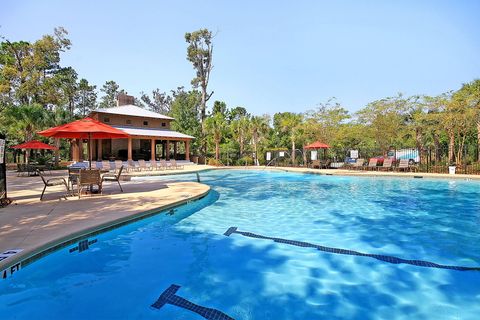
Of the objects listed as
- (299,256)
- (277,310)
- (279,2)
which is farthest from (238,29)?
(277,310)

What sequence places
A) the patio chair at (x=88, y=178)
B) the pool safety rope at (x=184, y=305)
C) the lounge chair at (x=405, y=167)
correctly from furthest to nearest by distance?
the lounge chair at (x=405, y=167), the patio chair at (x=88, y=178), the pool safety rope at (x=184, y=305)

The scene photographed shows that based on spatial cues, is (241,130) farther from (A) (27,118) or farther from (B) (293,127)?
(A) (27,118)

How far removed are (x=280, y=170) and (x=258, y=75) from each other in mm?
11384

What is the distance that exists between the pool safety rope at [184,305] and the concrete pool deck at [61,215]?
201 centimetres

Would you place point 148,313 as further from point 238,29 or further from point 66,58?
point 66,58

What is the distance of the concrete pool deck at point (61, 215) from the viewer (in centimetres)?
439

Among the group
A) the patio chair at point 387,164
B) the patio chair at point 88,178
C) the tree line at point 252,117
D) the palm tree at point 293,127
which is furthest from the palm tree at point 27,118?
the patio chair at point 387,164

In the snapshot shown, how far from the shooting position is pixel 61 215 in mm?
6137

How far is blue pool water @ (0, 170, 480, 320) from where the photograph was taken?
11.3ft

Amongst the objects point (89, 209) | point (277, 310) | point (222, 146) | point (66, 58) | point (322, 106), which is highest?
point (66, 58)

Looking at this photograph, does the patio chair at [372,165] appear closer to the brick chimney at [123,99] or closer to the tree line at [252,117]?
the tree line at [252,117]

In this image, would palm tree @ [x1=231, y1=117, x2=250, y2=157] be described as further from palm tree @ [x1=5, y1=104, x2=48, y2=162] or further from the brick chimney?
palm tree @ [x1=5, y1=104, x2=48, y2=162]

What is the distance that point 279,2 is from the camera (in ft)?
51.4

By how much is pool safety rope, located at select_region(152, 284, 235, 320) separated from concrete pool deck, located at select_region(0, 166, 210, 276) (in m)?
2.01
